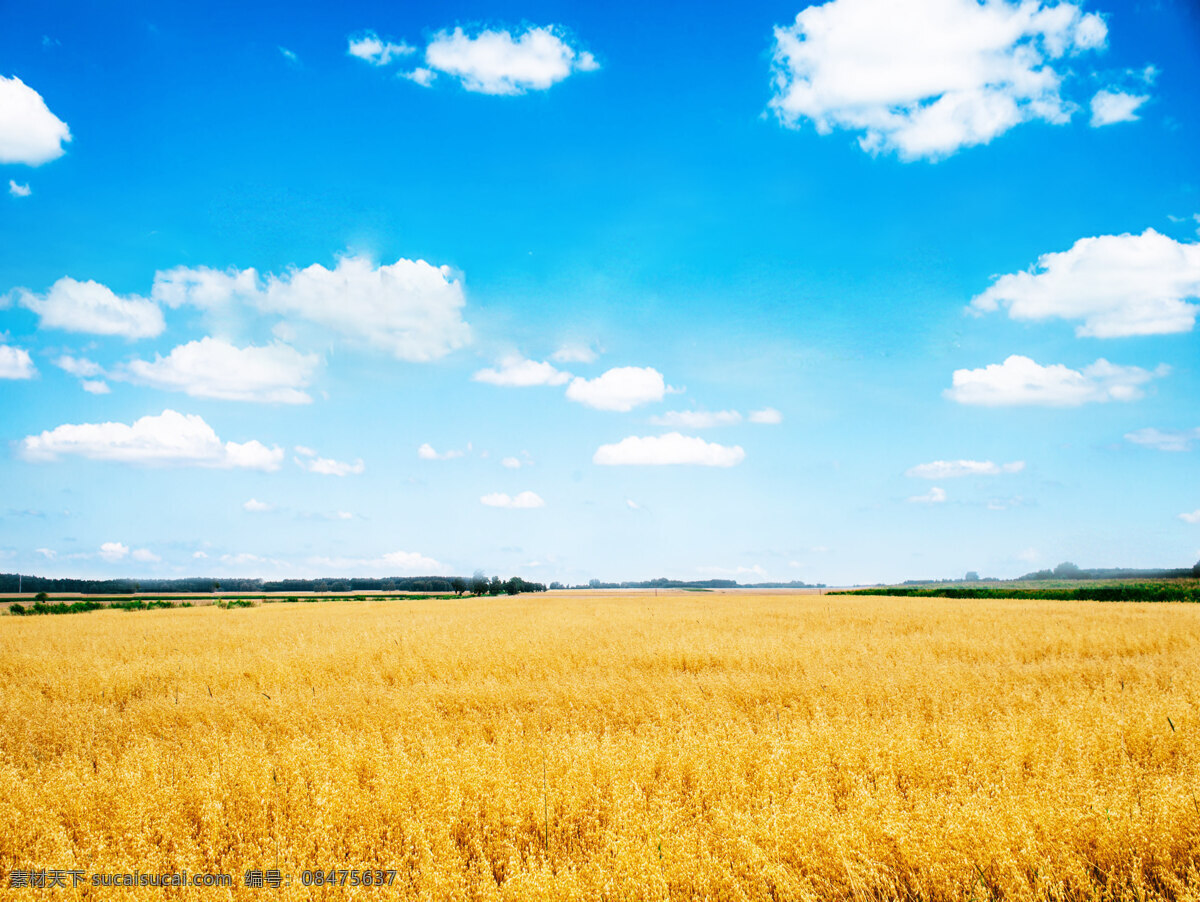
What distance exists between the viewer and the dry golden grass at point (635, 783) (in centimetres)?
430

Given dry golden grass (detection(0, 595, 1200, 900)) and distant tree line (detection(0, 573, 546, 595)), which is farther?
distant tree line (detection(0, 573, 546, 595))

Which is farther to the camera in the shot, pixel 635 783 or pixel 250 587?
pixel 250 587

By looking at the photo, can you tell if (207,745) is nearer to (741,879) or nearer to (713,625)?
(741,879)

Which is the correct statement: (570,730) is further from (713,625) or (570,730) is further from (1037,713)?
(713,625)

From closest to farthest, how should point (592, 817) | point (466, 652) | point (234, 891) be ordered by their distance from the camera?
point (234, 891), point (592, 817), point (466, 652)

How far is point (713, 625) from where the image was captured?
841 inches

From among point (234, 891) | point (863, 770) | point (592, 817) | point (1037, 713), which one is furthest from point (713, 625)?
point (234, 891)

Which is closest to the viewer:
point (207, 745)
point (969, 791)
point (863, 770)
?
point (969, 791)

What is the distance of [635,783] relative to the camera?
218 inches

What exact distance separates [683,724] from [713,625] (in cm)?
1408

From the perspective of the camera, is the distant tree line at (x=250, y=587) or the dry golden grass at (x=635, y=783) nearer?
the dry golden grass at (x=635, y=783)

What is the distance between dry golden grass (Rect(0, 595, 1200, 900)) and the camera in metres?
4.30

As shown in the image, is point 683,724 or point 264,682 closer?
point 683,724

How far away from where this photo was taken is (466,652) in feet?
46.0
